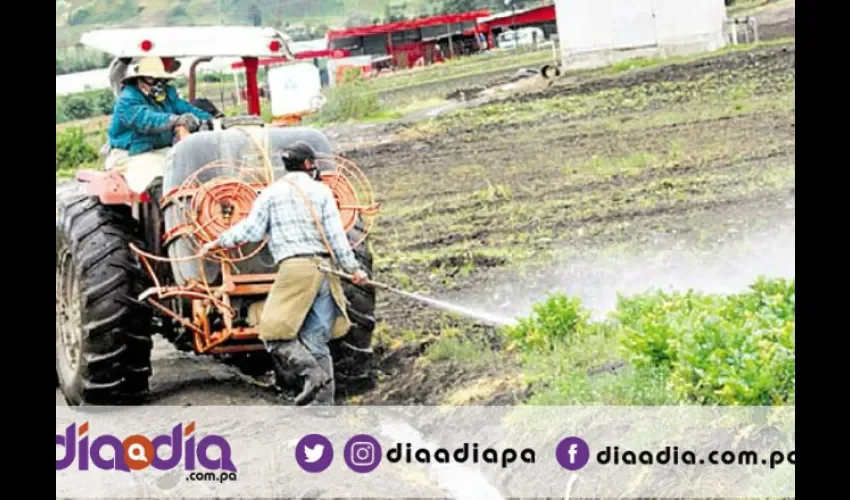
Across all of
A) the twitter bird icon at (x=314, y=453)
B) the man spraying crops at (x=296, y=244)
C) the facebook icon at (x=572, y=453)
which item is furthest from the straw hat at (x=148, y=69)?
the facebook icon at (x=572, y=453)

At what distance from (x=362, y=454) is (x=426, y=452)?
0.74ft

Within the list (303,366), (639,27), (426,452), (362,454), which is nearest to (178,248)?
(303,366)

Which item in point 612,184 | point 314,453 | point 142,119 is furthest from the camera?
point 612,184

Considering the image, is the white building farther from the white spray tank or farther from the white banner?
the white banner

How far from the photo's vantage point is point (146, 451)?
490 centimetres

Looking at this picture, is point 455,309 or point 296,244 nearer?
point 296,244

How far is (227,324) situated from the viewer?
4820 millimetres

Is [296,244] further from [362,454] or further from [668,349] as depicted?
[668,349]

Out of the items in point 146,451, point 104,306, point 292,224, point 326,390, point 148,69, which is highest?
point 148,69

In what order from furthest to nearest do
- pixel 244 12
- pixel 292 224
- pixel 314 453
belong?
pixel 244 12
pixel 314 453
pixel 292 224

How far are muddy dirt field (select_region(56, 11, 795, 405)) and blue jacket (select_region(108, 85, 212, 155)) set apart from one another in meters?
0.64

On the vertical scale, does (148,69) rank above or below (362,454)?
above

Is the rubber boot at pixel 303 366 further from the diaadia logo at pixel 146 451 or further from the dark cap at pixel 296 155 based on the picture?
the dark cap at pixel 296 155
